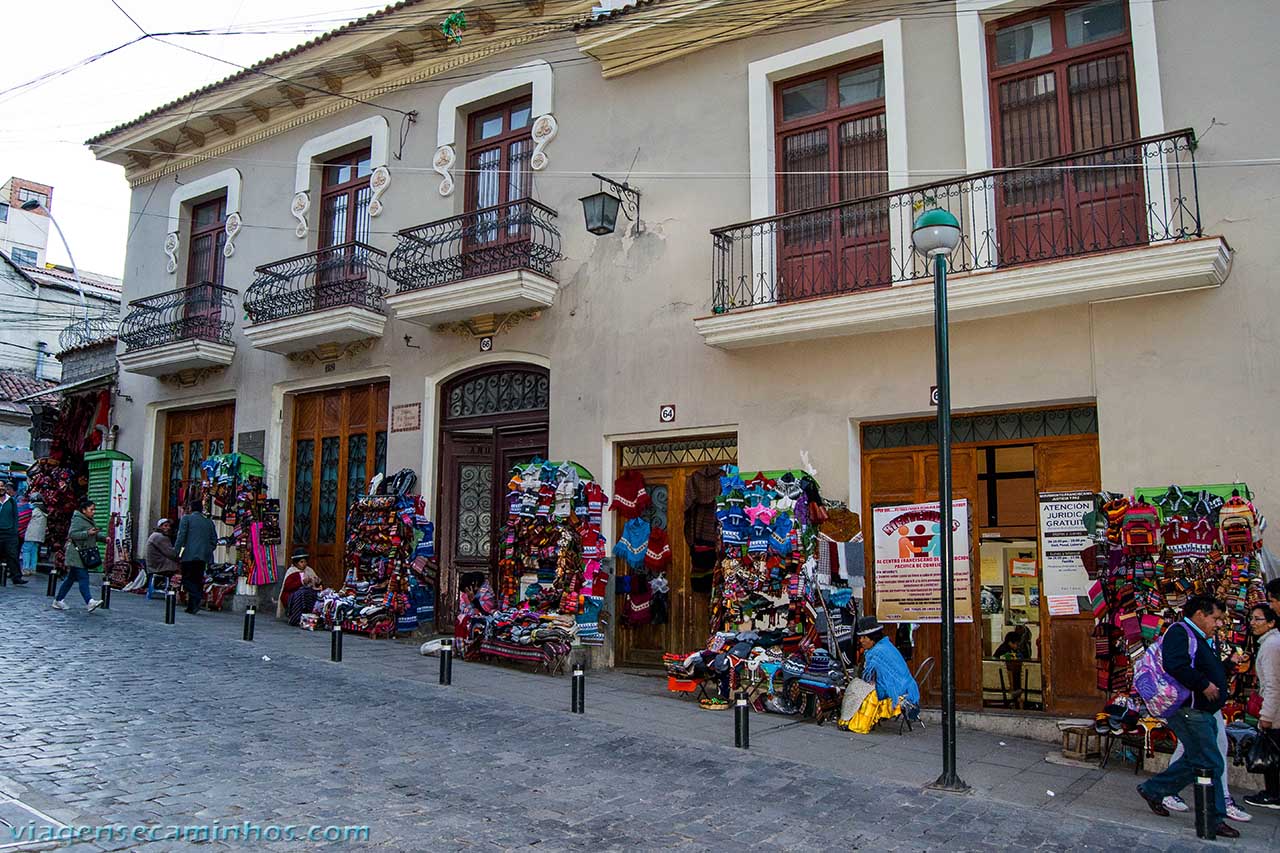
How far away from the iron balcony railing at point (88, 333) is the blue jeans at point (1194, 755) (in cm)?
1963

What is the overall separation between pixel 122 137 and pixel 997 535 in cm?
1736

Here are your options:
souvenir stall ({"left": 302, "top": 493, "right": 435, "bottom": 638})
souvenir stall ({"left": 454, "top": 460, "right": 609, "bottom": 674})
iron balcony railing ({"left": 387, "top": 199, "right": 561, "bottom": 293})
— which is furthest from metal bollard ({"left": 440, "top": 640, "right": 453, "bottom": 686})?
iron balcony railing ({"left": 387, "top": 199, "right": 561, "bottom": 293})

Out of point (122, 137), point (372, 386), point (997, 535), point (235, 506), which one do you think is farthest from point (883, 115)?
point (122, 137)

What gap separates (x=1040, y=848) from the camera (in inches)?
218

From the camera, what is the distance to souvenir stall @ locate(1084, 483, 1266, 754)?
741 cm

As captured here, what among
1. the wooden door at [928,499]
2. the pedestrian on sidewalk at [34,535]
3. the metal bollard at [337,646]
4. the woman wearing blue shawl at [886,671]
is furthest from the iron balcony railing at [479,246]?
the pedestrian on sidewalk at [34,535]

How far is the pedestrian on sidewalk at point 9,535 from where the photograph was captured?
1605cm

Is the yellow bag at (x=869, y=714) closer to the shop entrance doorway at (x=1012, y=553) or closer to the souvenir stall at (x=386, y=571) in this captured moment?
the shop entrance doorway at (x=1012, y=553)

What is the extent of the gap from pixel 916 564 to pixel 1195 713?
3.83 meters

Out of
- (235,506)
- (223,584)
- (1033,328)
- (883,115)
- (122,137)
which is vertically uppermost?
(122,137)

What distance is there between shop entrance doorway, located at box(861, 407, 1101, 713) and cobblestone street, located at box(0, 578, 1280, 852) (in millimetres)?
960

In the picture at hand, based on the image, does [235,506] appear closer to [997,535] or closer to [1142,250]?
[997,535]

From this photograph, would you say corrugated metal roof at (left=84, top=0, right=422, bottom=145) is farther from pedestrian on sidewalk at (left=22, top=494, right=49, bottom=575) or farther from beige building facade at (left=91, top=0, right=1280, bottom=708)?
pedestrian on sidewalk at (left=22, top=494, right=49, bottom=575)

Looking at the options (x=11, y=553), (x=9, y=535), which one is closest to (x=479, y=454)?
(x=9, y=535)
